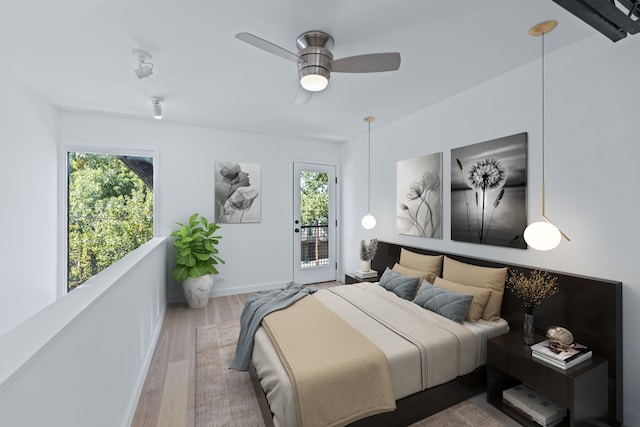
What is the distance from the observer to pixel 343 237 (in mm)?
5410

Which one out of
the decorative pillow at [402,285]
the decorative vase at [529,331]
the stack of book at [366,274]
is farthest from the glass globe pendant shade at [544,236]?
the stack of book at [366,274]

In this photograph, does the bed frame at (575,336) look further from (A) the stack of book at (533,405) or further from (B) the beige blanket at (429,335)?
(A) the stack of book at (533,405)

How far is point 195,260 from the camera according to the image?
156 inches

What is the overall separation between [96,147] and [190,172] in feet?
3.80

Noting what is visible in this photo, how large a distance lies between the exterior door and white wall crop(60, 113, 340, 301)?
0.13 meters

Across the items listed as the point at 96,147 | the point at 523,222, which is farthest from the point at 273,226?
the point at 523,222

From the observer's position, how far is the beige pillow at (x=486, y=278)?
248 cm

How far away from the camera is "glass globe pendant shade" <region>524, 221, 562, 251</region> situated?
2.08 m

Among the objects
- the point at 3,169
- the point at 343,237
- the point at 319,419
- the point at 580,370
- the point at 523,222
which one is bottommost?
the point at 319,419

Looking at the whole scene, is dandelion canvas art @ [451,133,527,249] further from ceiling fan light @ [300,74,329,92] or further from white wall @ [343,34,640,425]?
ceiling fan light @ [300,74,329,92]

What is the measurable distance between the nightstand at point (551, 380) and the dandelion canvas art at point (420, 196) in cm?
148

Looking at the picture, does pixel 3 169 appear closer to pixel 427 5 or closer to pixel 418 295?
pixel 427 5

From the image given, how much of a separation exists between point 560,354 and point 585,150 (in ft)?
4.77

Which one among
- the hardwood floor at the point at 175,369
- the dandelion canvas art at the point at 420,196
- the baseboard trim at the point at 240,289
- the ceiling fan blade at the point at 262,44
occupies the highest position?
the ceiling fan blade at the point at 262,44
